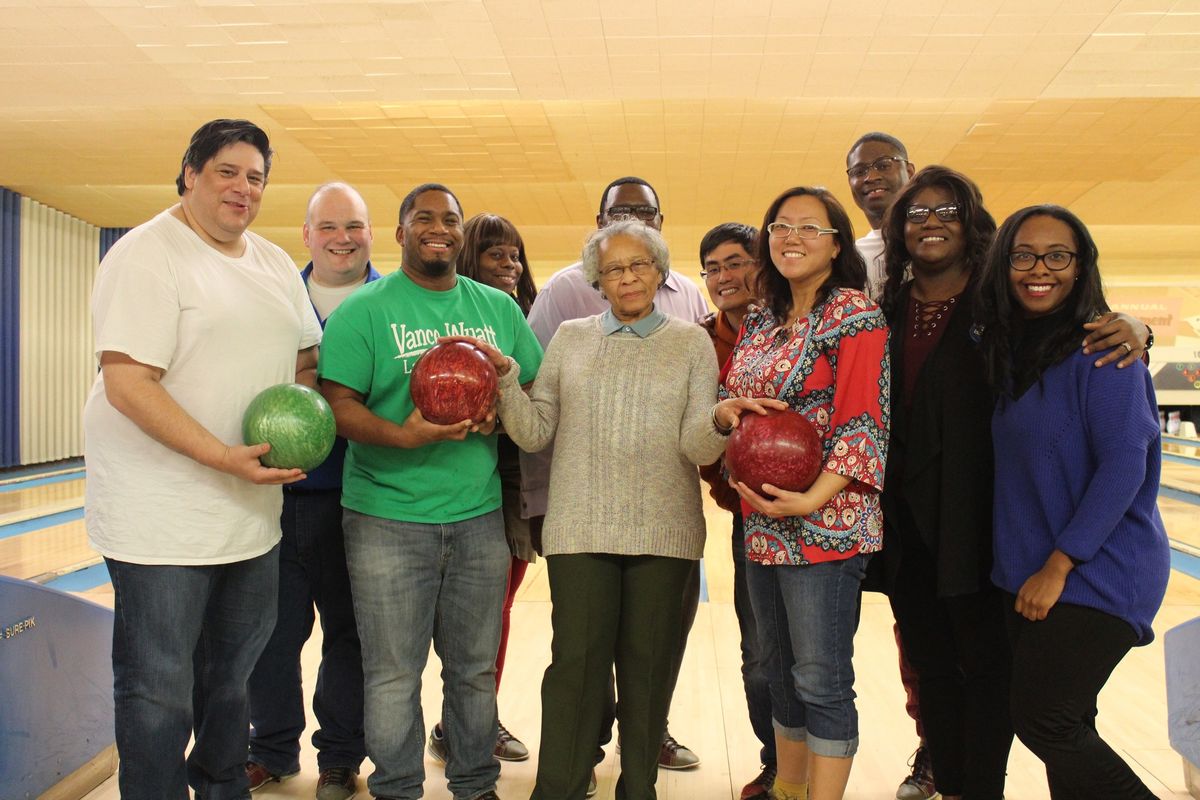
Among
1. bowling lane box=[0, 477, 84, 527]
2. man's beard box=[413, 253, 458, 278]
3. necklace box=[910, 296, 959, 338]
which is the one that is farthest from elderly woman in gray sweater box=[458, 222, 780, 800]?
bowling lane box=[0, 477, 84, 527]

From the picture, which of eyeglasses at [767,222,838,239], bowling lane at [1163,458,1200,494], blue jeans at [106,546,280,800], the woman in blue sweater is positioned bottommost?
bowling lane at [1163,458,1200,494]

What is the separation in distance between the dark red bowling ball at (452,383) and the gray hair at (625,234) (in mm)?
287

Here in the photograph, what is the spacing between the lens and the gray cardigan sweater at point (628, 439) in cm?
162

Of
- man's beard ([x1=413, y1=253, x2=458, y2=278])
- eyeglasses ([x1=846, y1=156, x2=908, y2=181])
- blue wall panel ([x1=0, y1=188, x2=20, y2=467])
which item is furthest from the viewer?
blue wall panel ([x1=0, y1=188, x2=20, y2=467])

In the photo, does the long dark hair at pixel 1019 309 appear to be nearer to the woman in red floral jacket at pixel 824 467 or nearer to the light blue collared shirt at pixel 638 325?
the woman in red floral jacket at pixel 824 467

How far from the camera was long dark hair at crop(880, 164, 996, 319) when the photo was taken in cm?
167

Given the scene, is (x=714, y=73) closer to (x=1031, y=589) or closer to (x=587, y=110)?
(x=587, y=110)

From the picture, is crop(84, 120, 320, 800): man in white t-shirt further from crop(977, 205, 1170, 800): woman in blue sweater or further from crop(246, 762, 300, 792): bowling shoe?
crop(977, 205, 1170, 800): woman in blue sweater

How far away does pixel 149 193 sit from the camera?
877 centimetres

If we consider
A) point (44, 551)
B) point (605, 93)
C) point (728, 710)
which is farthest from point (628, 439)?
point (605, 93)

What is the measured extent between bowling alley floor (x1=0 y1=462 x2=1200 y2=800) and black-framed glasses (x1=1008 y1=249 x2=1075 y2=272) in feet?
3.83

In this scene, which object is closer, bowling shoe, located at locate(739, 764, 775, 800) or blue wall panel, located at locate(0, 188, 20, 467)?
bowling shoe, located at locate(739, 764, 775, 800)

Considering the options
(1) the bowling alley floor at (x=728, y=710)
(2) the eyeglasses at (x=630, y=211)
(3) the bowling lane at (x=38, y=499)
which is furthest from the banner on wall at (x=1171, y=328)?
(3) the bowling lane at (x=38, y=499)

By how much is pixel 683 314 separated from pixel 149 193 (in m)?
8.07
